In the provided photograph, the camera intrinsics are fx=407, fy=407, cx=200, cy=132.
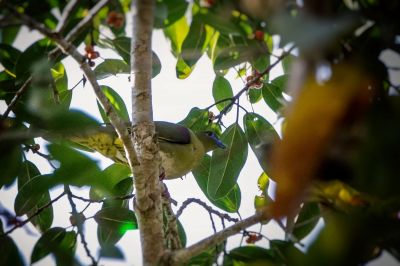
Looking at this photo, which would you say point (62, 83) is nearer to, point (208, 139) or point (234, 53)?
point (208, 139)

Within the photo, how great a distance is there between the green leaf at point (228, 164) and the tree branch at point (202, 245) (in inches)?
41.8

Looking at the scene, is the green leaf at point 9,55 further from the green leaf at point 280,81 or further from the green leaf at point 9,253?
the green leaf at point 280,81

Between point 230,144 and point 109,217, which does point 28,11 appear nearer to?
point 109,217

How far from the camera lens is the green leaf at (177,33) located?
95.2 inches

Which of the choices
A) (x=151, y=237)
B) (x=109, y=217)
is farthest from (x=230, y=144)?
(x=151, y=237)

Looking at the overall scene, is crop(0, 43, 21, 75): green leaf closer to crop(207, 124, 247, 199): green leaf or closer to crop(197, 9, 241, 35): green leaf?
crop(197, 9, 241, 35): green leaf

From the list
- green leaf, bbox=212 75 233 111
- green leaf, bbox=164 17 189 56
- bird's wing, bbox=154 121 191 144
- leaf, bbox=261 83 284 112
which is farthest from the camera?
bird's wing, bbox=154 121 191 144

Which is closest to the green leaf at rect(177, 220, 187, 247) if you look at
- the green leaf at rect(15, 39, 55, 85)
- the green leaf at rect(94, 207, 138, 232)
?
the green leaf at rect(94, 207, 138, 232)

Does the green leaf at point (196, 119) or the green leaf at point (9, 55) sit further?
the green leaf at point (196, 119)

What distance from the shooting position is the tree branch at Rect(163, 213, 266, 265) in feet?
5.81

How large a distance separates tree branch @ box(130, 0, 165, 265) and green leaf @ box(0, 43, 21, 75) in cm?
69

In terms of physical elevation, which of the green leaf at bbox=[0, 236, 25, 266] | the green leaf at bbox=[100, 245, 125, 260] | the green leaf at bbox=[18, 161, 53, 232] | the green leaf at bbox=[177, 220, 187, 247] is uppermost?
the green leaf at bbox=[18, 161, 53, 232]

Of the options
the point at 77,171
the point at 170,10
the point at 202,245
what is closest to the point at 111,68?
the point at 170,10

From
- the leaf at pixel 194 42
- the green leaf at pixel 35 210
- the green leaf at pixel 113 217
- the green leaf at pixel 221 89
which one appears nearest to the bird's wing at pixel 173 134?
the green leaf at pixel 221 89
